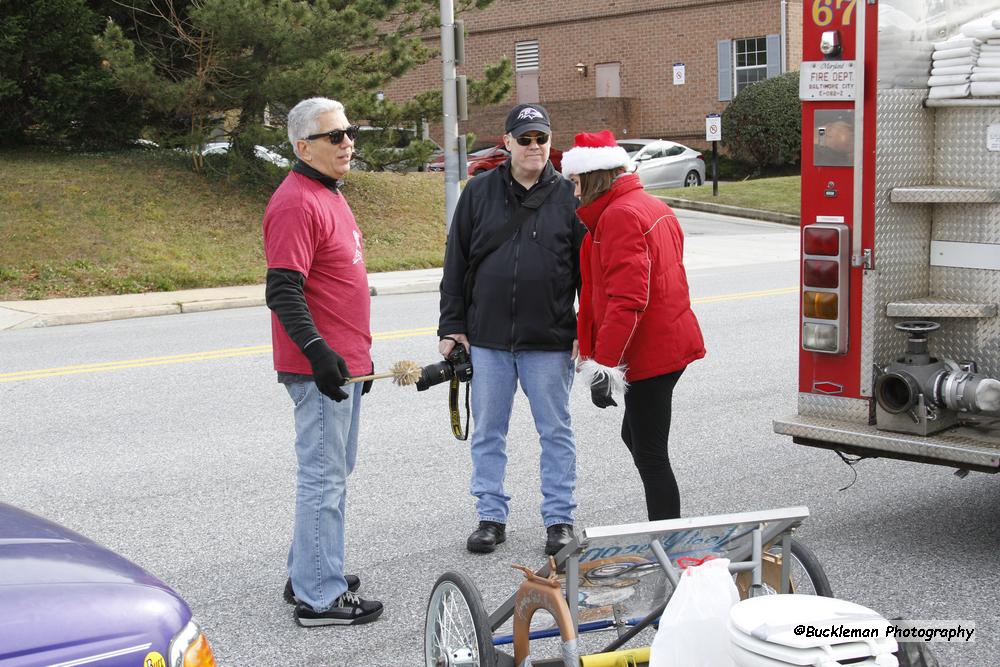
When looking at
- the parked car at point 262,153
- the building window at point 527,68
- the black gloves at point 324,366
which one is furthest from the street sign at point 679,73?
the black gloves at point 324,366

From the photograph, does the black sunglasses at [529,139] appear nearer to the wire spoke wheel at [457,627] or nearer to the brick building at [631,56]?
the wire spoke wheel at [457,627]

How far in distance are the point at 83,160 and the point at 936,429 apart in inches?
695

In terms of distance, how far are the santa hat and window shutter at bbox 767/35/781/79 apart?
30.4 m

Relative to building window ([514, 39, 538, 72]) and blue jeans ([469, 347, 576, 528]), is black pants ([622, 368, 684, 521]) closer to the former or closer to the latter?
blue jeans ([469, 347, 576, 528])

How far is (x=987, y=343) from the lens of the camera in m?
5.02

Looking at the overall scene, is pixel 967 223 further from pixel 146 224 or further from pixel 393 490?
pixel 146 224

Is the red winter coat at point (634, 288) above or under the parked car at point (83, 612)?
above

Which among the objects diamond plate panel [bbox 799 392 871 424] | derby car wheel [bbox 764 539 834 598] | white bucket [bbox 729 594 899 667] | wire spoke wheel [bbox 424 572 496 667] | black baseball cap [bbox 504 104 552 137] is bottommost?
wire spoke wheel [bbox 424 572 496 667]

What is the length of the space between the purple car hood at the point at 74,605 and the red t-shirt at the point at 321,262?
1.52 metres

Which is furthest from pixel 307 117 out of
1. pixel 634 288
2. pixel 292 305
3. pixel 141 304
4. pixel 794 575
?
pixel 141 304

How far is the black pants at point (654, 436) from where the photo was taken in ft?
15.6

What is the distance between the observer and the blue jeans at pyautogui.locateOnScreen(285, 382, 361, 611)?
4496 mm

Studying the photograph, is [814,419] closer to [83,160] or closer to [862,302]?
[862,302]

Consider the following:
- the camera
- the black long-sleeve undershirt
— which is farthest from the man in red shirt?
the camera
